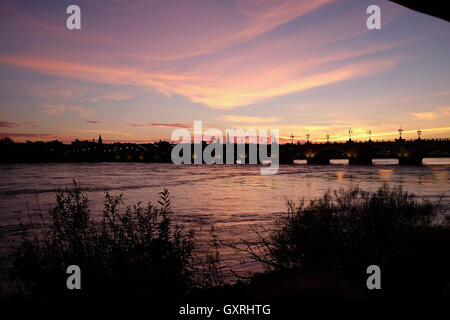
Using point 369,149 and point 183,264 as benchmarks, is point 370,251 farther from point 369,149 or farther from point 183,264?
point 369,149

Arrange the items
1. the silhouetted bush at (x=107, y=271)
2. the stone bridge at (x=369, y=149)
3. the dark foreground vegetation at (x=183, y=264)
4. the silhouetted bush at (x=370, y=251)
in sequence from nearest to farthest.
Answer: the silhouetted bush at (x=370, y=251), the dark foreground vegetation at (x=183, y=264), the silhouetted bush at (x=107, y=271), the stone bridge at (x=369, y=149)

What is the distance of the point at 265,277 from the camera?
7559 millimetres

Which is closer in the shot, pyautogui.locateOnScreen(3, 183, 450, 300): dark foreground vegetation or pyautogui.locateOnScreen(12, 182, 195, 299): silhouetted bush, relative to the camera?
pyautogui.locateOnScreen(3, 183, 450, 300): dark foreground vegetation

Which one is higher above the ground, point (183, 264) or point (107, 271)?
point (183, 264)

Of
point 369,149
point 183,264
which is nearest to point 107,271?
point 183,264

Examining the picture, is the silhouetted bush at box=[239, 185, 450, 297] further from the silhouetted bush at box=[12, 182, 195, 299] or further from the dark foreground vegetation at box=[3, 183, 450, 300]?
the silhouetted bush at box=[12, 182, 195, 299]

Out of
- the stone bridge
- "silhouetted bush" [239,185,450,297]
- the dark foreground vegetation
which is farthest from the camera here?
the stone bridge

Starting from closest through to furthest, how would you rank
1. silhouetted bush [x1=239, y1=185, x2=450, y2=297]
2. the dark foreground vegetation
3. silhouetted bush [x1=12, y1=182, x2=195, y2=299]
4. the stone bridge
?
silhouetted bush [x1=239, y1=185, x2=450, y2=297], the dark foreground vegetation, silhouetted bush [x1=12, y1=182, x2=195, y2=299], the stone bridge

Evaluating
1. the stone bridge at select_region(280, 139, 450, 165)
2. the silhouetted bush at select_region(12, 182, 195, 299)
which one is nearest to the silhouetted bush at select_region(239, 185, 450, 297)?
the silhouetted bush at select_region(12, 182, 195, 299)

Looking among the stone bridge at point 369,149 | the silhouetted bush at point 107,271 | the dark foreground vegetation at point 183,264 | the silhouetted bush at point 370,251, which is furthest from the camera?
the stone bridge at point 369,149

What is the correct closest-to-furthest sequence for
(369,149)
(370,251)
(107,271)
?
(107,271)
(370,251)
(369,149)

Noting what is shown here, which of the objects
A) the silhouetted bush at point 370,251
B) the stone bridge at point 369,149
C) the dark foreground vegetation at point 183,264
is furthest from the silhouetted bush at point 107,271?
the stone bridge at point 369,149

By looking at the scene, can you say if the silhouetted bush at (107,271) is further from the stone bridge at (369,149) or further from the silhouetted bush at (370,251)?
the stone bridge at (369,149)

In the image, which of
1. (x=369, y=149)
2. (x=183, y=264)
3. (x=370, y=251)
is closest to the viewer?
(x=183, y=264)
